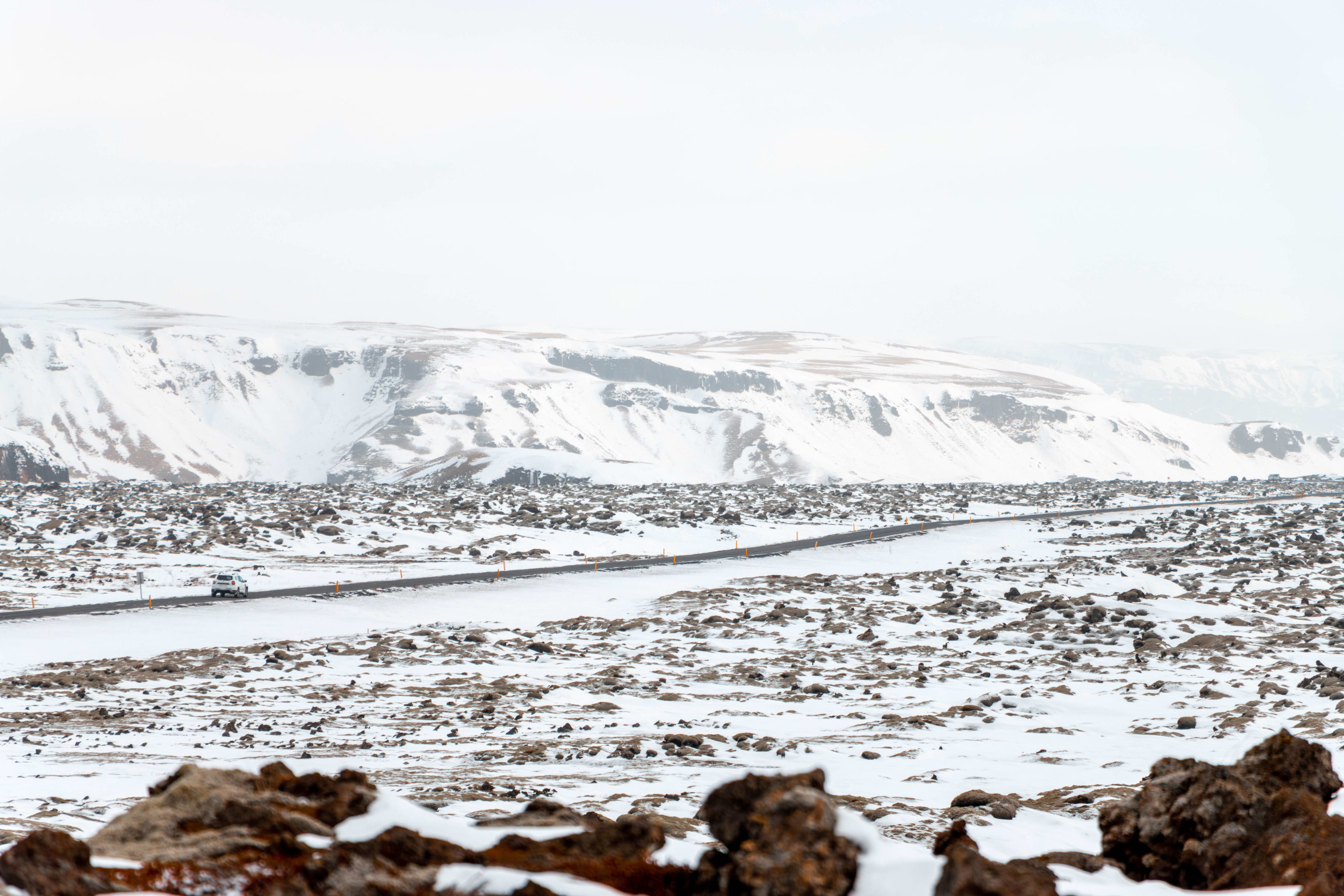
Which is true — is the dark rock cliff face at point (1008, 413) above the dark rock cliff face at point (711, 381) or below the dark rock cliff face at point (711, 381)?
below

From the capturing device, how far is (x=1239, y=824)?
6348 mm

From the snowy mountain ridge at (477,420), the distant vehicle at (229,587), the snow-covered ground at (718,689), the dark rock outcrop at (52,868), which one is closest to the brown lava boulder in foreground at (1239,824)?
the snow-covered ground at (718,689)

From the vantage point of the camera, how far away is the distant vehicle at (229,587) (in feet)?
118

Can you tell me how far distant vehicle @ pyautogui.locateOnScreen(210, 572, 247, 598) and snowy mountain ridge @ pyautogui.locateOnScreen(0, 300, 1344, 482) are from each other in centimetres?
8090

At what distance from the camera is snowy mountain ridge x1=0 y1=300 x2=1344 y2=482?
145625mm

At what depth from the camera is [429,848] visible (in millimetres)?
5641

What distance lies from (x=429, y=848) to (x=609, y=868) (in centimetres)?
106

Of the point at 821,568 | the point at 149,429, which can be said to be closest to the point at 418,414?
the point at 149,429

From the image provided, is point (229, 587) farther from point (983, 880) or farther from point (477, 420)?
point (477, 420)

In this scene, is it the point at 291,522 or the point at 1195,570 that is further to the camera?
the point at 291,522

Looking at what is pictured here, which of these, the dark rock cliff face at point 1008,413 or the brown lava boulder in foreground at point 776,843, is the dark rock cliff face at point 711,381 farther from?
the brown lava boulder in foreground at point 776,843

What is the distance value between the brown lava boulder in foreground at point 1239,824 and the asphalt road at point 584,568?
3364 centimetres

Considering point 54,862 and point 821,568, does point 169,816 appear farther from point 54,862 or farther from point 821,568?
point 821,568

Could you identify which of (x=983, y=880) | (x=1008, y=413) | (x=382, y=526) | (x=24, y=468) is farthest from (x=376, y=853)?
(x=1008, y=413)
